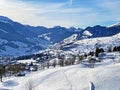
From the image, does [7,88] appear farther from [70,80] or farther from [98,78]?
[98,78]

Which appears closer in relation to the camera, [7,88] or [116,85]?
[116,85]

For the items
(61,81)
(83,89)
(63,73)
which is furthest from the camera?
(63,73)

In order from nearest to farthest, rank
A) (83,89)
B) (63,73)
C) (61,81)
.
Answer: (83,89) → (61,81) → (63,73)

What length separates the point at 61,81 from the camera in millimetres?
153375

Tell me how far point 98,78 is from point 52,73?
3571cm

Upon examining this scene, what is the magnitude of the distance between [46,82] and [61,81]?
8.93 m

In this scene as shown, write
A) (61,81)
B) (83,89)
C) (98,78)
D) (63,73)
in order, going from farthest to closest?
1. (63,73)
2. (61,81)
3. (98,78)
4. (83,89)

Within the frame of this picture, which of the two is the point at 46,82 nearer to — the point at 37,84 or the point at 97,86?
the point at 37,84

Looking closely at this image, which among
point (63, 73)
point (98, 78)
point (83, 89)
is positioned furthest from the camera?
point (63, 73)

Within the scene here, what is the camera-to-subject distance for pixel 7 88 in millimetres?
161000

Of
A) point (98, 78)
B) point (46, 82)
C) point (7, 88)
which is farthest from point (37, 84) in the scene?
point (98, 78)

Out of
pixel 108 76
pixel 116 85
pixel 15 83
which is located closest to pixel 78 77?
pixel 108 76

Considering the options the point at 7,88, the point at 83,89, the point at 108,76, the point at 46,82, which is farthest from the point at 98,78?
the point at 7,88

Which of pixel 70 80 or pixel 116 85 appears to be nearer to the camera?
pixel 116 85
